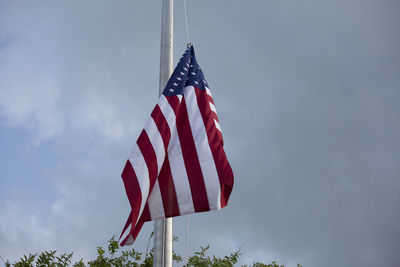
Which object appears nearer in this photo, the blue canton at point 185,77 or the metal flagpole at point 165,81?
the metal flagpole at point 165,81

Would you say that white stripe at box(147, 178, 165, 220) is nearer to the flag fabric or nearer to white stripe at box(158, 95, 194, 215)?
the flag fabric

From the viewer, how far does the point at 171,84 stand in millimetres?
8953

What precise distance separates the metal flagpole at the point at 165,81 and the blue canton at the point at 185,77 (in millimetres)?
289

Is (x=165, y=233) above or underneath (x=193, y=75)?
underneath

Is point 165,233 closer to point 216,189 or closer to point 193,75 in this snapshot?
point 216,189

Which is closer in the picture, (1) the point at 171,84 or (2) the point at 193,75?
(1) the point at 171,84

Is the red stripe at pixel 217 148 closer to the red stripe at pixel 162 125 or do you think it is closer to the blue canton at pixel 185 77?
the blue canton at pixel 185 77

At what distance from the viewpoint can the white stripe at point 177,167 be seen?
7.90 meters

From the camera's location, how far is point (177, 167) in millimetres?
8258

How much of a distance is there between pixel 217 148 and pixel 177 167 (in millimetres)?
839

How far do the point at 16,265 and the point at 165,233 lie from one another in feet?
10.6

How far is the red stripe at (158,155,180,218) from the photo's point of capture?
7863mm

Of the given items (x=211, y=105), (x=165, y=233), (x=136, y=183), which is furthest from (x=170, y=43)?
(x=165, y=233)

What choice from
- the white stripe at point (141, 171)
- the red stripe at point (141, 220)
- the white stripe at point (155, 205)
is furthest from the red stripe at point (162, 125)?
the red stripe at point (141, 220)
